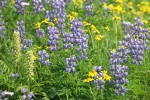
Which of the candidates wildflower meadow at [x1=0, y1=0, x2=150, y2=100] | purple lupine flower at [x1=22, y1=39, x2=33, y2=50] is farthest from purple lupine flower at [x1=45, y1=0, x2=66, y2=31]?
purple lupine flower at [x1=22, y1=39, x2=33, y2=50]

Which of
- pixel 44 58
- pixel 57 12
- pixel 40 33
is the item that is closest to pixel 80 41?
pixel 44 58

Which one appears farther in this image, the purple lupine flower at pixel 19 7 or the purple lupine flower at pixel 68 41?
the purple lupine flower at pixel 19 7

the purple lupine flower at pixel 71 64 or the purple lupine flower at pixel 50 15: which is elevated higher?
the purple lupine flower at pixel 50 15

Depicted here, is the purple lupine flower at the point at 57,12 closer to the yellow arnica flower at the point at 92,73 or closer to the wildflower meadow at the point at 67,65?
the wildflower meadow at the point at 67,65

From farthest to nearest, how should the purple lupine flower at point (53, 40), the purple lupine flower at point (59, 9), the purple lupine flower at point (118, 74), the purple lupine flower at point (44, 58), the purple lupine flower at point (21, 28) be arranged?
the purple lupine flower at point (59, 9) → the purple lupine flower at point (21, 28) → the purple lupine flower at point (53, 40) → the purple lupine flower at point (44, 58) → the purple lupine flower at point (118, 74)

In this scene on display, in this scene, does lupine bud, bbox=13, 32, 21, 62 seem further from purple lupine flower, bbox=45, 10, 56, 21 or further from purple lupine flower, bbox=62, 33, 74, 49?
purple lupine flower, bbox=45, 10, 56, 21

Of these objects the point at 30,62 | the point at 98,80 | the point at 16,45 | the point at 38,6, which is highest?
the point at 38,6

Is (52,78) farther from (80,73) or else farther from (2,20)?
(2,20)

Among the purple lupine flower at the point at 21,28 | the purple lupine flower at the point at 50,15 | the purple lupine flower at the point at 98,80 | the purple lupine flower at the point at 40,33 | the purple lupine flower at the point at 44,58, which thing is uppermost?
the purple lupine flower at the point at 50,15

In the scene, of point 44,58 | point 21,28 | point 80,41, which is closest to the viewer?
point 44,58

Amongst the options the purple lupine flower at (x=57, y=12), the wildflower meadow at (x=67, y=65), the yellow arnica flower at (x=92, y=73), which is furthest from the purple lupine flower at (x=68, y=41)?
the purple lupine flower at (x=57, y=12)

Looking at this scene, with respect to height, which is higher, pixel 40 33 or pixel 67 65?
pixel 40 33

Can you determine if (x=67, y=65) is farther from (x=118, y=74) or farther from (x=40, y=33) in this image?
(x=40, y=33)

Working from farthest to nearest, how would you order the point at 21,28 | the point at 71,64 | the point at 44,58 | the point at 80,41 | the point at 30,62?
the point at 21,28, the point at 80,41, the point at 44,58, the point at 71,64, the point at 30,62
